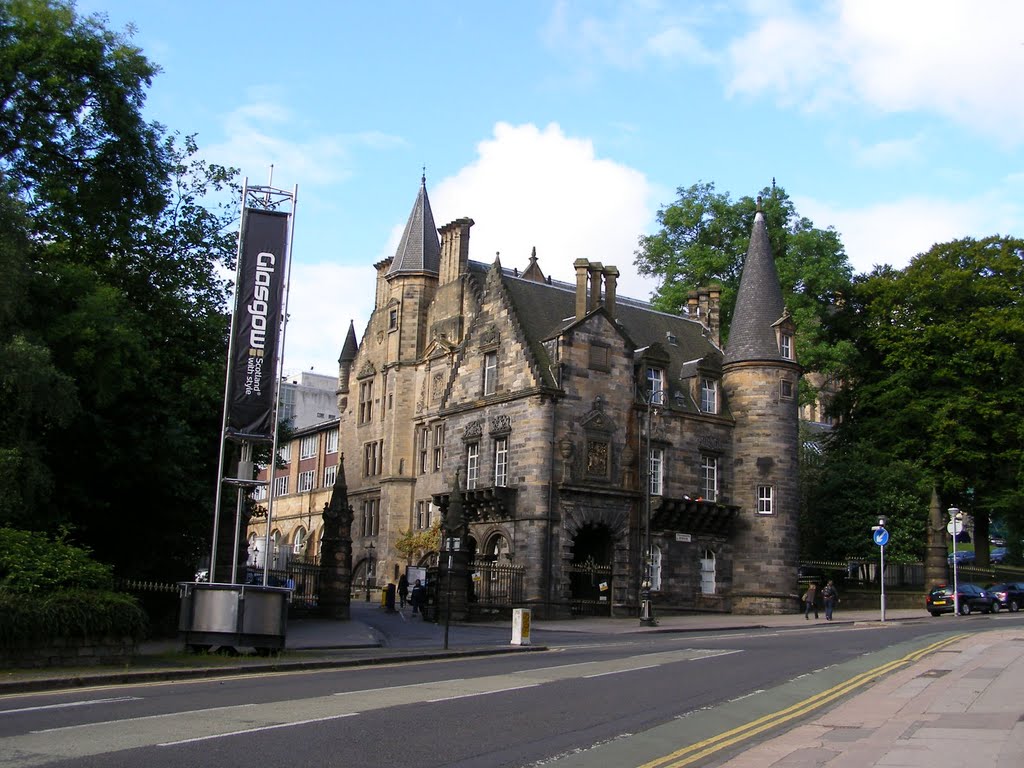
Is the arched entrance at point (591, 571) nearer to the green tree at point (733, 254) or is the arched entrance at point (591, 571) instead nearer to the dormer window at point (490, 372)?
the dormer window at point (490, 372)

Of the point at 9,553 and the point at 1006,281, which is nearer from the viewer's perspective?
the point at 9,553

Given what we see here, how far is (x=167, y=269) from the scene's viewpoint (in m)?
29.6

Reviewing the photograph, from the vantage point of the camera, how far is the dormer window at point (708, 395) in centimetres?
4900

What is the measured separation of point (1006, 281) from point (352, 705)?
51.3 meters

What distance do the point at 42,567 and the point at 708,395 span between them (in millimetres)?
35355

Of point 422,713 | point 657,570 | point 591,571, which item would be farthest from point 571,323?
point 422,713

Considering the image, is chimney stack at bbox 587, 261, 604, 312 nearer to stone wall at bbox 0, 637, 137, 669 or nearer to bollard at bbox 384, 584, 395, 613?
bollard at bbox 384, 584, 395, 613

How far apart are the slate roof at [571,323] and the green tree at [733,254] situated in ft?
17.4

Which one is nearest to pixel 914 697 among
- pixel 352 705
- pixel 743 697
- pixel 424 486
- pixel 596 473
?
pixel 743 697

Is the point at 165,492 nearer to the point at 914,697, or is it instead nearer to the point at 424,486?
the point at 914,697

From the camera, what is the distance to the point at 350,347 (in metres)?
67.7

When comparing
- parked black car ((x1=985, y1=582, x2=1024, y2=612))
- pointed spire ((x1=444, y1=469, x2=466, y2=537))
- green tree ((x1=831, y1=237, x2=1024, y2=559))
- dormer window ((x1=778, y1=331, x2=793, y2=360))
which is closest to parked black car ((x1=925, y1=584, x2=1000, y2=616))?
parked black car ((x1=985, y1=582, x2=1024, y2=612))

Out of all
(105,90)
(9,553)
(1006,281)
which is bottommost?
(9,553)

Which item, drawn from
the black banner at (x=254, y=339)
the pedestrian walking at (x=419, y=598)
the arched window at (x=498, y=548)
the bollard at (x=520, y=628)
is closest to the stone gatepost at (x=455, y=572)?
the pedestrian walking at (x=419, y=598)
